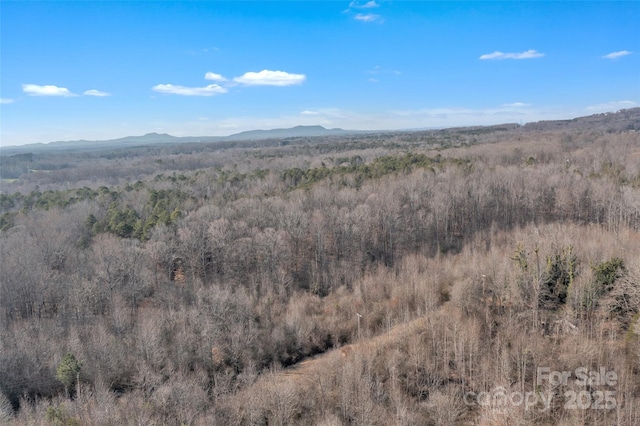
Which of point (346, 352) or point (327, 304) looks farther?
point (327, 304)

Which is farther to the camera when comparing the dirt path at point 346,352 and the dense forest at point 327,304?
the dirt path at point 346,352

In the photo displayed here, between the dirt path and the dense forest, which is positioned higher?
the dense forest

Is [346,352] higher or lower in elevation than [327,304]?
lower

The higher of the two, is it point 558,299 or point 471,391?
point 558,299

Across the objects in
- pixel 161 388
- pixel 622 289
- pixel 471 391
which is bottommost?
pixel 471 391

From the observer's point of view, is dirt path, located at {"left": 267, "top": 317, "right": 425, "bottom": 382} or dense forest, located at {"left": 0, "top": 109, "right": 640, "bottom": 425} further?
dirt path, located at {"left": 267, "top": 317, "right": 425, "bottom": 382}

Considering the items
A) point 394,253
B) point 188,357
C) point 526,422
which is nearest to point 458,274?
point 394,253

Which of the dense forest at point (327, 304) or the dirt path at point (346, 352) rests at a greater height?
the dense forest at point (327, 304)

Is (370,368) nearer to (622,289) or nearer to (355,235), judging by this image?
(622,289)
